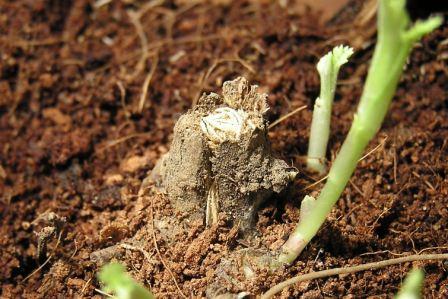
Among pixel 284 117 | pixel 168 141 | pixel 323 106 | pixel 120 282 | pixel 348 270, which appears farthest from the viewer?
pixel 168 141

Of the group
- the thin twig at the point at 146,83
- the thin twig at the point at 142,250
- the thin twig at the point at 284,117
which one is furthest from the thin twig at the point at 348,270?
the thin twig at the point at 146,83

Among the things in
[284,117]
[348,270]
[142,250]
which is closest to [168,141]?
[284,117]

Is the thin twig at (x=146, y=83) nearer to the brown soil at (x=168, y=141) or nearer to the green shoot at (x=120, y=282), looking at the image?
the brown soil at (x=168, y=141)

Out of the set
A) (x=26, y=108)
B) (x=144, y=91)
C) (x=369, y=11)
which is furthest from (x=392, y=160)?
(x=26, y=108)

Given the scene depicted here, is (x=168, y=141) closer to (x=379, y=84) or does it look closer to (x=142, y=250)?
(x=142, y=250)

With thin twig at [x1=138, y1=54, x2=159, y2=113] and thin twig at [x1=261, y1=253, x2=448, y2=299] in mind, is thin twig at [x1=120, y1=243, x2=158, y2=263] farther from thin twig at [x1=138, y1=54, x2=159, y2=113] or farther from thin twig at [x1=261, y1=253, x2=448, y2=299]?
thin twig at [x1=138, y1=54, x2=159, y2=113]

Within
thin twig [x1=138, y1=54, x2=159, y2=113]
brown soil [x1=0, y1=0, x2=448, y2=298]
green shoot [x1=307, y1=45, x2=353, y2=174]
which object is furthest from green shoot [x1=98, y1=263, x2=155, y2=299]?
thin twig [x1=138, y1=54, x2=159, y2=113]

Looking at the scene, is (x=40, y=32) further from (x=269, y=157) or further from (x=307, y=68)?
(x=269, y=157)
